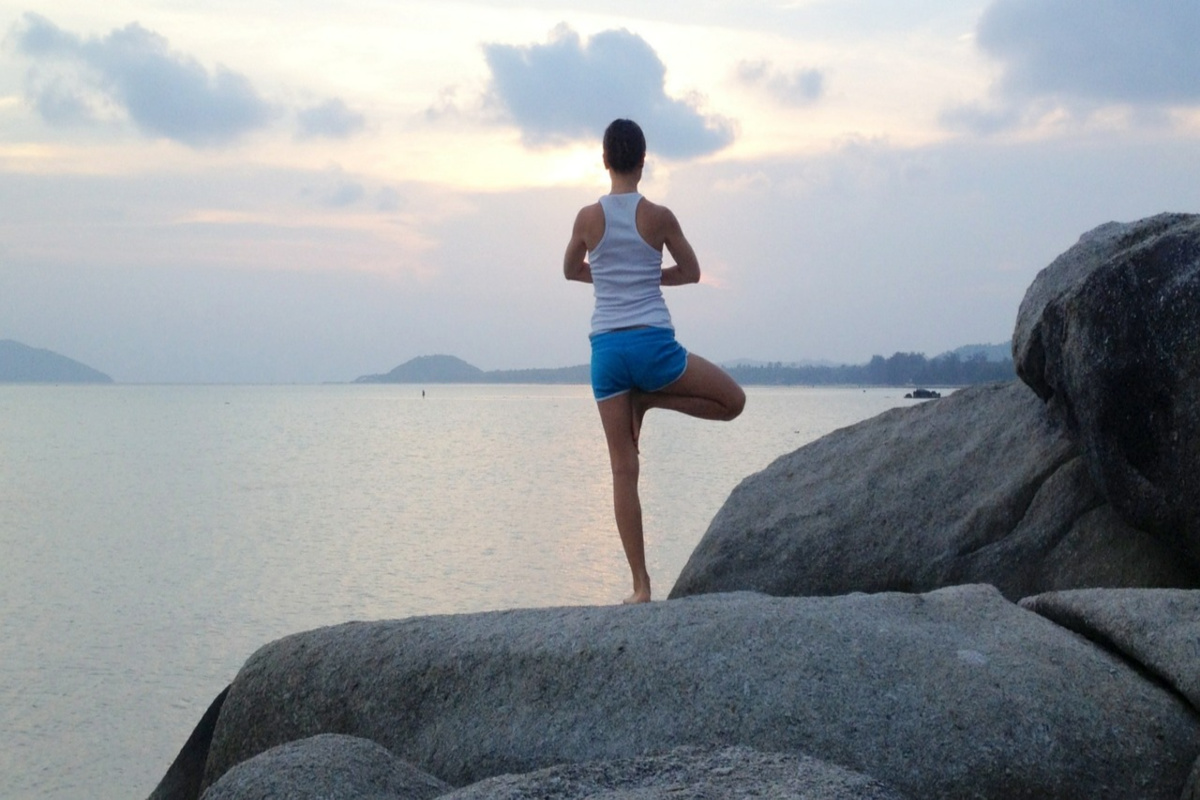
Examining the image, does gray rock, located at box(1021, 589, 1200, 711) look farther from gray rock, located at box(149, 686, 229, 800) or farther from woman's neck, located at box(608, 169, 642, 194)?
gray rock, located at box(149, 686, 229, 800)

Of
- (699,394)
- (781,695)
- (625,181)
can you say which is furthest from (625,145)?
(781,695)

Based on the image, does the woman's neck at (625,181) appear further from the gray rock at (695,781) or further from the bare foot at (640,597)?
Answer: the gray rock at (695,781)

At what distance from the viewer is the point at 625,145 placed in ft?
20.8

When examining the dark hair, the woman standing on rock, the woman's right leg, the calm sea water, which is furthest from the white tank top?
the calm sea water

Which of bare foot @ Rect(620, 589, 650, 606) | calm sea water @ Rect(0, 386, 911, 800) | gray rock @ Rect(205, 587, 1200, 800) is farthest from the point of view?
calm sea water @ Rect(0, 386, 911, 800)

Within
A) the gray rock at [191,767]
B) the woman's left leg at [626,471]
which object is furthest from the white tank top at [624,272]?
the gray rock at [191,767]

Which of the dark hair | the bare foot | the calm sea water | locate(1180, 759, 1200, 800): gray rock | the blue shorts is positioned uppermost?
the dark hair

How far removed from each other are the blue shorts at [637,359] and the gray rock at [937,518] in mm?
2316

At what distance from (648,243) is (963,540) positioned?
10.4ft

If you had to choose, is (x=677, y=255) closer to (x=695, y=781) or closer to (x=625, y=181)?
(x=625, y=181)

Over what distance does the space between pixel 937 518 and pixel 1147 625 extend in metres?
3.10

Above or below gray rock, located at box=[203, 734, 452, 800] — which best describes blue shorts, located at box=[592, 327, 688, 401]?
above

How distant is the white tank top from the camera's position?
6387 millimetres

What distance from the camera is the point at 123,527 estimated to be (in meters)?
22.9
